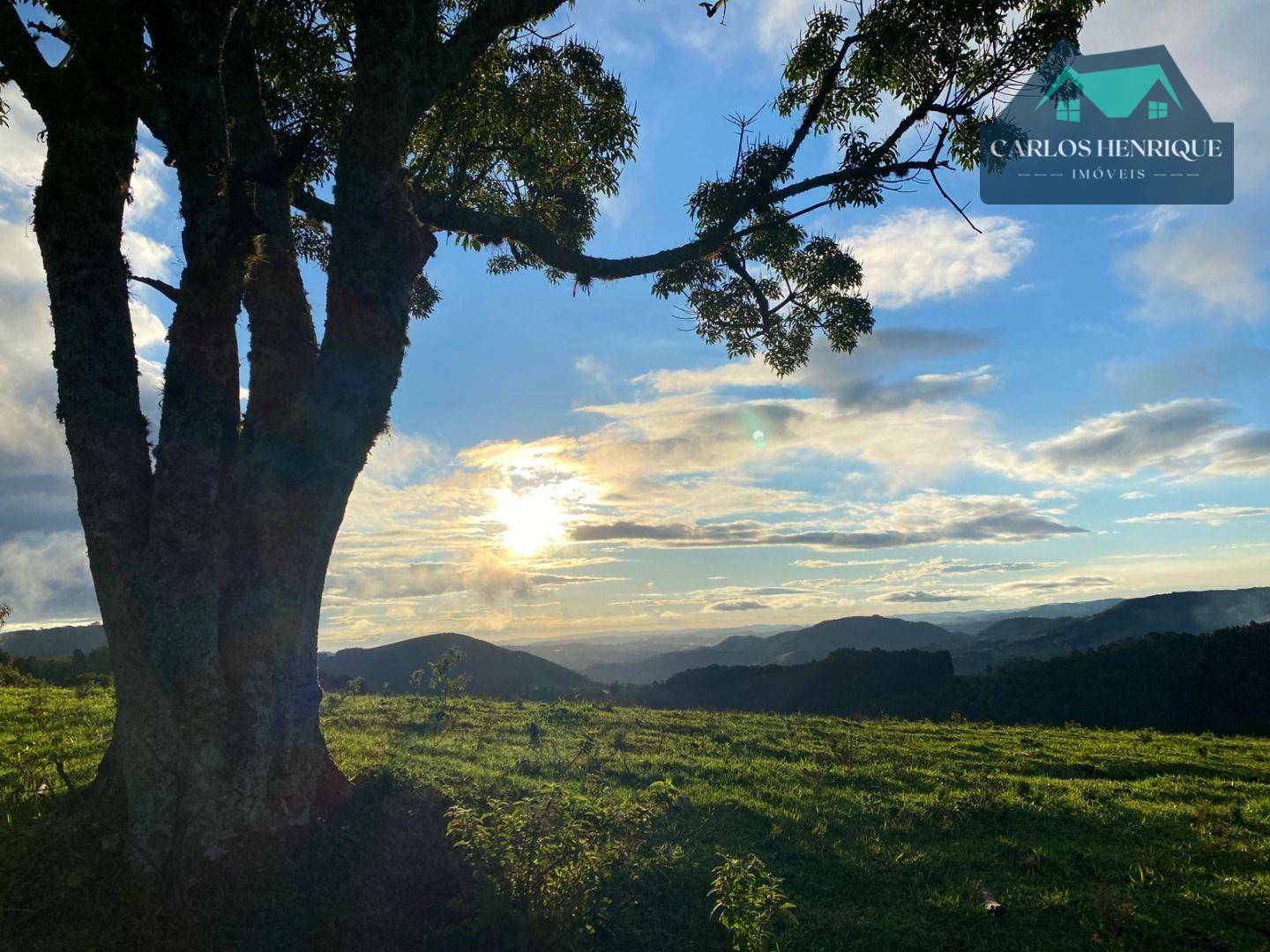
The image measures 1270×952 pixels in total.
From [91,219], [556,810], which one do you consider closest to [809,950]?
[556,810]

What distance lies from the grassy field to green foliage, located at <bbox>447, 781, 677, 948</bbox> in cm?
41

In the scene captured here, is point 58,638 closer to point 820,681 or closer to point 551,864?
point 820,681

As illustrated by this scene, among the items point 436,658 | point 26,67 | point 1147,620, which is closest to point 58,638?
point 436,658

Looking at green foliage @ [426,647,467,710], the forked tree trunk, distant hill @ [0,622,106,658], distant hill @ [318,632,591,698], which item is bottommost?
distant hill @ [318,632,591,698]

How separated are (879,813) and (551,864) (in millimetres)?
6479

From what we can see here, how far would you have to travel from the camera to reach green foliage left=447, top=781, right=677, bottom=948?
19.6ft

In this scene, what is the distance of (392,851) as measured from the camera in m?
7.52

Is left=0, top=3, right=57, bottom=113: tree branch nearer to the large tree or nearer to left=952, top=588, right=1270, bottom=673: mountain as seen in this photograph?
the large tree

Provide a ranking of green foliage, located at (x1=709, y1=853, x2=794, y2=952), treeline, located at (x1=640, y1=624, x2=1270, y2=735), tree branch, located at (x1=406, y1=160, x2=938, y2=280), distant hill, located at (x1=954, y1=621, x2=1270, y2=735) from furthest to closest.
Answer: distant hill, located at (x1=954, y1=621, x2=1270, y2=735)
treeline, located at (x1=640, y1=624, x2=1270, y2=735)
tree branch, located at (x1=406, y1=160, x2=938, y2=280)
green foliage, located at (x1=709, y1=853, x2=794, y2=952)

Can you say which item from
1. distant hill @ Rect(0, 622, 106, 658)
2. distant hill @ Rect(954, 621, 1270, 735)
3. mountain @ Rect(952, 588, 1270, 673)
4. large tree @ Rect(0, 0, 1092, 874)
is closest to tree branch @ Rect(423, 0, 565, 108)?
large tree @ Rect(0, 0, 1092, 874)

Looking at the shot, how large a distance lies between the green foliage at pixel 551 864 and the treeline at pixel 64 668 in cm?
2328

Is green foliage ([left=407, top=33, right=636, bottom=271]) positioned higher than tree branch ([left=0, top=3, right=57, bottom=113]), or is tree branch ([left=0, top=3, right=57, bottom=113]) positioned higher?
green foliage ([left=407, top=33, right=636, bottom=271])

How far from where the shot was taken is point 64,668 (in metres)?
29.4

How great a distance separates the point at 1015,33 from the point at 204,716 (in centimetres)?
1607
